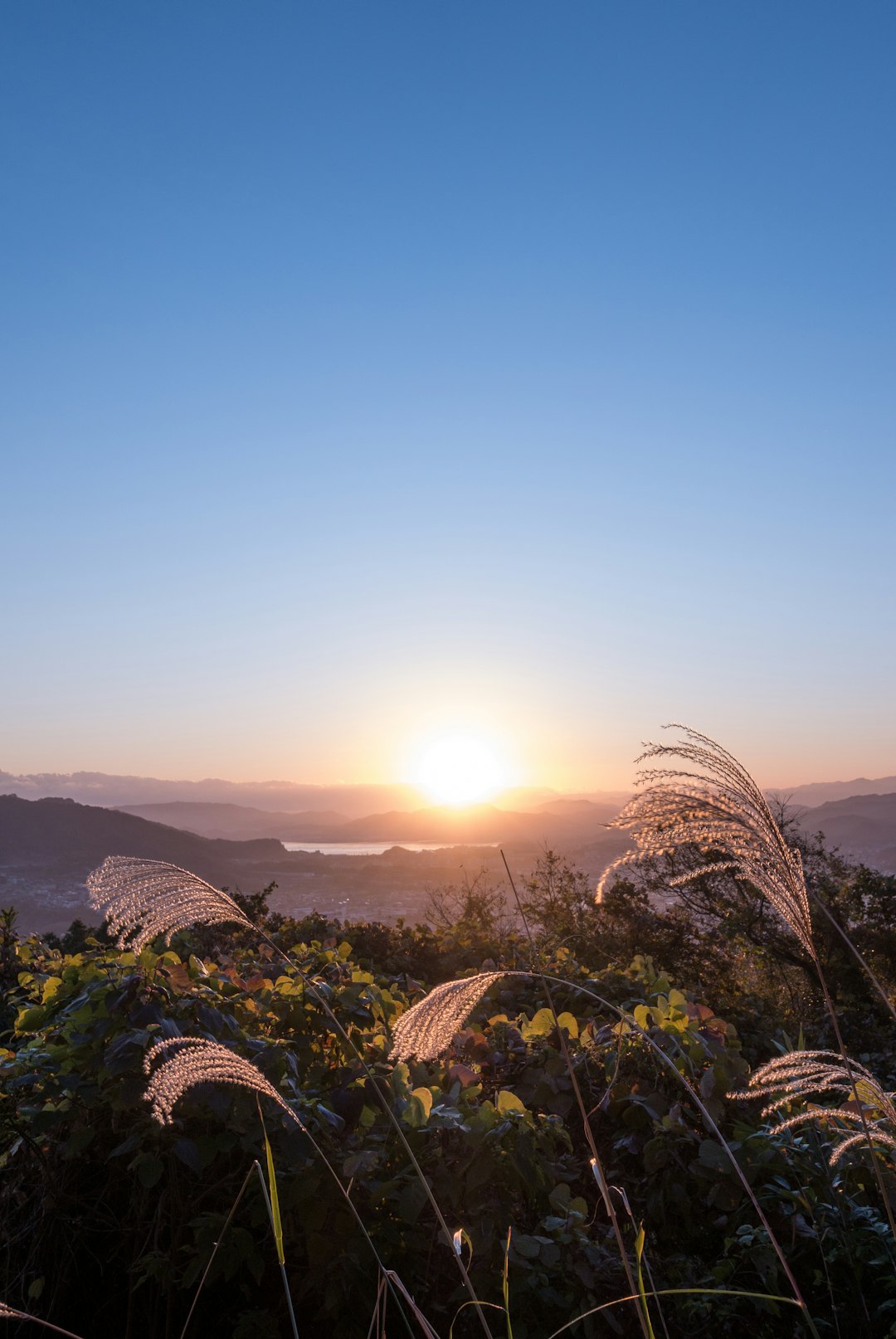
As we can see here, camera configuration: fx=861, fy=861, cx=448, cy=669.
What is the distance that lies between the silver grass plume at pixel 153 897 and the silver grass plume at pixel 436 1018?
49 centimetres

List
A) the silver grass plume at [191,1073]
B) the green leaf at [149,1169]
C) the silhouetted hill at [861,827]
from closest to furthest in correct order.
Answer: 1. the silver grass plume at [191,1073]
2. the green leaf at [149,1169]
3. the silhouetted hill at [861,827]

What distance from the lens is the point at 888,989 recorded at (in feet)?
28.0

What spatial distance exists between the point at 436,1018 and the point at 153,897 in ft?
2.78

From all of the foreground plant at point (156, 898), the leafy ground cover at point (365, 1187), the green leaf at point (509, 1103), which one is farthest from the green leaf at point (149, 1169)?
the green leaf at point (509, 1103)

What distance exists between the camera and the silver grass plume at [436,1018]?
1.75m

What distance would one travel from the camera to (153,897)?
2176mm

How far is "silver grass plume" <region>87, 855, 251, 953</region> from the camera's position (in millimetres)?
2123

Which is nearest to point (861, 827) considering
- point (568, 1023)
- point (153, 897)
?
point (568, 1023)

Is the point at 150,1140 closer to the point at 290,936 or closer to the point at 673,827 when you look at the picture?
the point at 673,827

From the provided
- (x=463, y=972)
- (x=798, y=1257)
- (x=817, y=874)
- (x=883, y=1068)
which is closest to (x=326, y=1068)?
(x=798, y=1257)

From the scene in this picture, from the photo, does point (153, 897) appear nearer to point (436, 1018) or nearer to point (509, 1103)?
point (436, 1018)

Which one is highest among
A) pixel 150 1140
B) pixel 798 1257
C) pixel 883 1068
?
pixel 150 1140

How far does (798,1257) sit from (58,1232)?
2.37 meters

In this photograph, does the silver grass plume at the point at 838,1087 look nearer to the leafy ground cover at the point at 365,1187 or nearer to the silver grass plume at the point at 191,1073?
the leafy ground cover at the point at 365,1187
